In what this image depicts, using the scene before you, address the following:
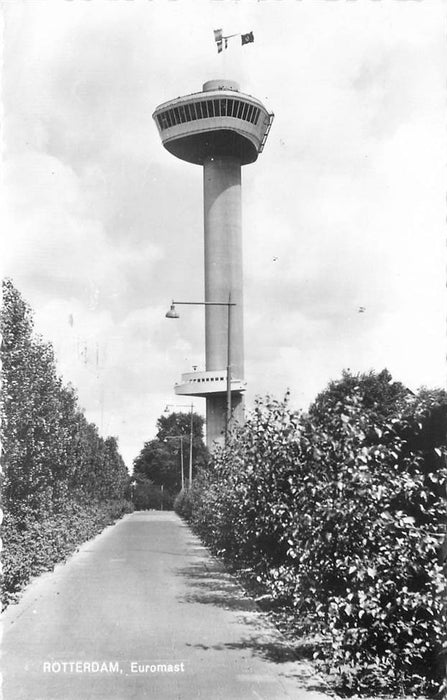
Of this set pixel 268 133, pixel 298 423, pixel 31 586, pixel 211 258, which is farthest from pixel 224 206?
pixel 298 423

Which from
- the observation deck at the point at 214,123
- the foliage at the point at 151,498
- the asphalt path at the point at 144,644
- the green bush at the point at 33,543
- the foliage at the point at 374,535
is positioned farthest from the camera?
the foliage at the point at 151,498

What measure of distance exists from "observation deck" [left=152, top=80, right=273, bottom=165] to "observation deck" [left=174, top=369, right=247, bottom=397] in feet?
64.4

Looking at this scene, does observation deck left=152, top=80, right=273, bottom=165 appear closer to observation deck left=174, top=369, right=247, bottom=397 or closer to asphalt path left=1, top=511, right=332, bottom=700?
observation deck left=174, top=369, right=247, bottom=397

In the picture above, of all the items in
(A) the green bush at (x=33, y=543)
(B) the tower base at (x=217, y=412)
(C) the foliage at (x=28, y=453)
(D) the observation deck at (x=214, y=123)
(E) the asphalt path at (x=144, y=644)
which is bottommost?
(E) the asphalt path at (x=144, y=644)

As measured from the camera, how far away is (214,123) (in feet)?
194

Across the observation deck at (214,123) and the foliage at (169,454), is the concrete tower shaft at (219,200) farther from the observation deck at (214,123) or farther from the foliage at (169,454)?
the foliage at (169,454)

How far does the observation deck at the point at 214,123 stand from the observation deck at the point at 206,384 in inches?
773

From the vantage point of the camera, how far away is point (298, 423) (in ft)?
29.3

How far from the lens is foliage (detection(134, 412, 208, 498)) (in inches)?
4166

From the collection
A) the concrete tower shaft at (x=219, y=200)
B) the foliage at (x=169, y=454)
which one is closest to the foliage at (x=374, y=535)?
the concrete tower shaft at (x=219, y=200)

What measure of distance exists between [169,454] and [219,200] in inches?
2242

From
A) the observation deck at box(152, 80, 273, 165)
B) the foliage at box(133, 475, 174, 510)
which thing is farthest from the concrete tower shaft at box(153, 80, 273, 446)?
the foliage at box(133, 475, 174, 510)

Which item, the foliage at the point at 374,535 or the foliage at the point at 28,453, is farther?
the foliage at the point at 28,453

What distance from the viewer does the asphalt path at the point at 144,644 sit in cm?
730
